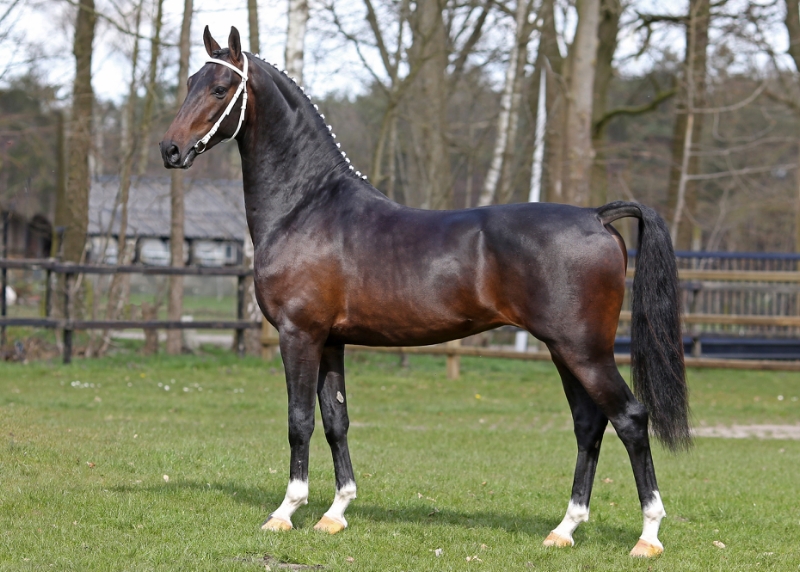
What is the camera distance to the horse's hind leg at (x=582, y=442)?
5.02m

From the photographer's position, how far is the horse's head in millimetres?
4887

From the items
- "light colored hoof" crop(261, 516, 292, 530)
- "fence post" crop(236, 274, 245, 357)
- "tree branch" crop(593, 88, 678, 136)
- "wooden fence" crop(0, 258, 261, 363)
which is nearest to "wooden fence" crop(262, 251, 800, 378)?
"fence post" crop(236, 274, 245, 357)

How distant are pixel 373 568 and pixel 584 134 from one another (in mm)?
10981

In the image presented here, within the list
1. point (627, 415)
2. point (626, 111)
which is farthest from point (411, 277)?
point (626, 111)

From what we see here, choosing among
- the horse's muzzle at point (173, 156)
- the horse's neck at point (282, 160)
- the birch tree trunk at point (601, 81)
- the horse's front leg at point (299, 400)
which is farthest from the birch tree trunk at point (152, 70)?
the horse's front leg at point (299, 400)

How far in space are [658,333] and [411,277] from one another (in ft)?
4.59

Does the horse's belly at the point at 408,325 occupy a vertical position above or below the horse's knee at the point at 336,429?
above

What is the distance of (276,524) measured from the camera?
4.92 m

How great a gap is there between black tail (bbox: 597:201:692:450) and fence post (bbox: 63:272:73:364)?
1020 centimetres

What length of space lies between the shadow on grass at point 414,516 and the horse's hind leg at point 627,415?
0.95ft

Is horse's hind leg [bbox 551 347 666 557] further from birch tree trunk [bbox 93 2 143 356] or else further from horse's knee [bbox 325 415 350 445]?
birch tree trunk [bbox 93 2 143 356]

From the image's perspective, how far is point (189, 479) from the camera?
239 inches

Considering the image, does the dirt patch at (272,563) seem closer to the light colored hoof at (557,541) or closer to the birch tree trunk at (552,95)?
the light colored hoof at (557,541)

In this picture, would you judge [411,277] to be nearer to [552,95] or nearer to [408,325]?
[408,325]
